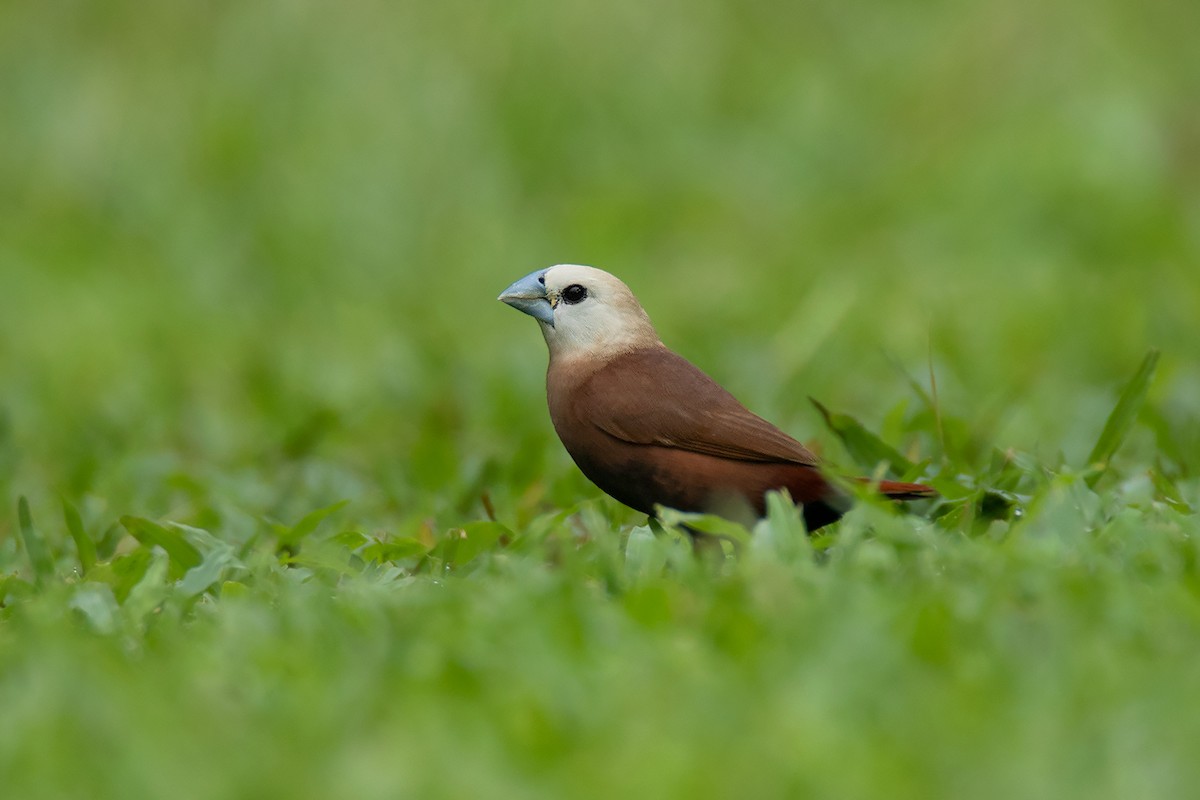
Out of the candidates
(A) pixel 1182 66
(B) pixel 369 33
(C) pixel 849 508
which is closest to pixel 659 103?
(B) pixel 369 33

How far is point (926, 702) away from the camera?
255cm

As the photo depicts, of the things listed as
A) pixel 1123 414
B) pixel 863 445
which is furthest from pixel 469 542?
pixel 1123 414

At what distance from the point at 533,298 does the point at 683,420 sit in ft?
2.08

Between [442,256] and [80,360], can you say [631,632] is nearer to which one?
[80,360]

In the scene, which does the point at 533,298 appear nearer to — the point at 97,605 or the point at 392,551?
the point at 392,551

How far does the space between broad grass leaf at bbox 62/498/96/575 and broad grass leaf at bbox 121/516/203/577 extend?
0.15 m

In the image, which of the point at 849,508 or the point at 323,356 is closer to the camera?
the point at 849,508

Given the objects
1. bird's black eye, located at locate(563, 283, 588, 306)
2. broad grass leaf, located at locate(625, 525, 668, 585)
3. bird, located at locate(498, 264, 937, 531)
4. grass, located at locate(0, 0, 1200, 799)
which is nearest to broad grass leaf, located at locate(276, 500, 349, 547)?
grass, located at locate(0, 0, 1200, 799)

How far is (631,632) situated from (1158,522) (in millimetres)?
1379

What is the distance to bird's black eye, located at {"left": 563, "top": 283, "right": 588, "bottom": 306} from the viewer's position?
4316mm

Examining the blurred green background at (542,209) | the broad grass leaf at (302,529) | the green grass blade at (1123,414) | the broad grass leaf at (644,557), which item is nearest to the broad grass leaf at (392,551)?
the broad grass leaf at (302,529)

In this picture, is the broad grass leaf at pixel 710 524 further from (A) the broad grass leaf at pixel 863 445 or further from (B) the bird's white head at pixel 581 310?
(A) the broad grass leaf at pixel 863 445

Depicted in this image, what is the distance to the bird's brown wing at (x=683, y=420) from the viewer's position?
3857 mm

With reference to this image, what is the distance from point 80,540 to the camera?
4.13 meters
